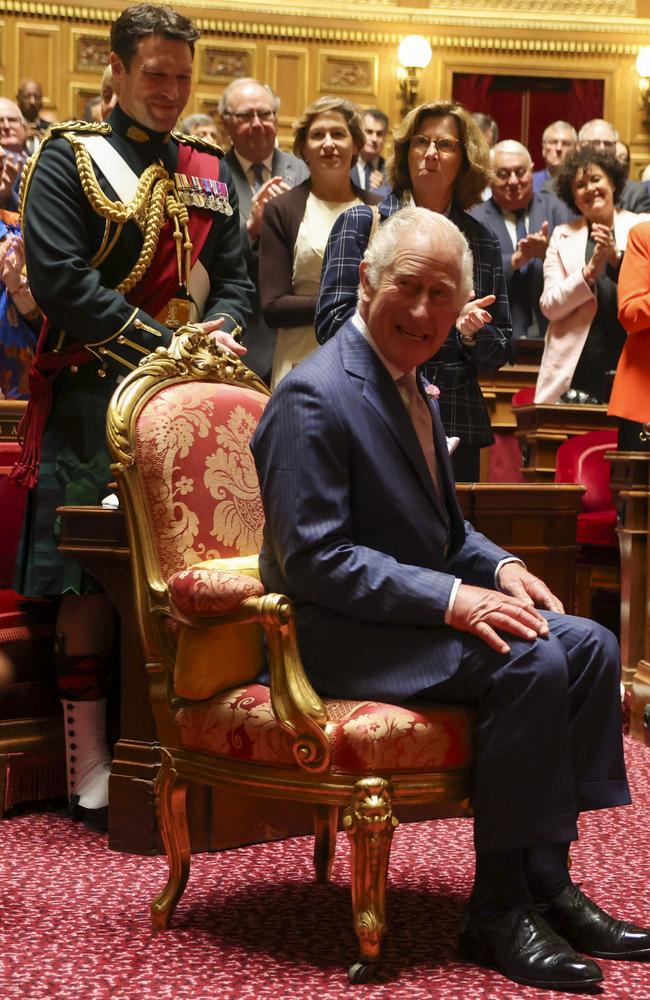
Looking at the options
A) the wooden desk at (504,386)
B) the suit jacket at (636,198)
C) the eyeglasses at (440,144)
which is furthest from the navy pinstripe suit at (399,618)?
the suit jacket at (636,198)

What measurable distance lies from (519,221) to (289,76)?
4557 millimetres

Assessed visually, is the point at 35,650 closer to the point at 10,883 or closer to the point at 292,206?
the point at 10,883

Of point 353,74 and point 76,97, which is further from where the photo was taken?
point 353,74

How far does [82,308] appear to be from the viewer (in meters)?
2.79

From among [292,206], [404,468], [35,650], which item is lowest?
[35,650]

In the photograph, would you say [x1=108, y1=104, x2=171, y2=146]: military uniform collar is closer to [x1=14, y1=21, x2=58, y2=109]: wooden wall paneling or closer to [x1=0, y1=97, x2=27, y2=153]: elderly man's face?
[x1=0, y1=97, x2=27, y2=153]: elderly man's face

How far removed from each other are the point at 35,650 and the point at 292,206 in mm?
1551

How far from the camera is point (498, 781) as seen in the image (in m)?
2.04

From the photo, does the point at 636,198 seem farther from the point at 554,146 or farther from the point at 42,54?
the point at 42,54

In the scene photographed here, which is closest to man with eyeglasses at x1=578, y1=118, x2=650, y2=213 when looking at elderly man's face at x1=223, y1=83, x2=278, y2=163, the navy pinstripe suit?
elderly man's face at x1=223, y1=83, x2=278, y2=163

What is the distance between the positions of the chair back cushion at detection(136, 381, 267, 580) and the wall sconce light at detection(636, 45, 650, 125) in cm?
867

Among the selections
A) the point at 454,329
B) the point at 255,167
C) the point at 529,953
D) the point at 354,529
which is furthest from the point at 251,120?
the point at 529,953

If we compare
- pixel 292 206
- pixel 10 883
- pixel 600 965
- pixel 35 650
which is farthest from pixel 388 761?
pixel 292 206

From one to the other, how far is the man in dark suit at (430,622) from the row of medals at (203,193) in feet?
2.93
